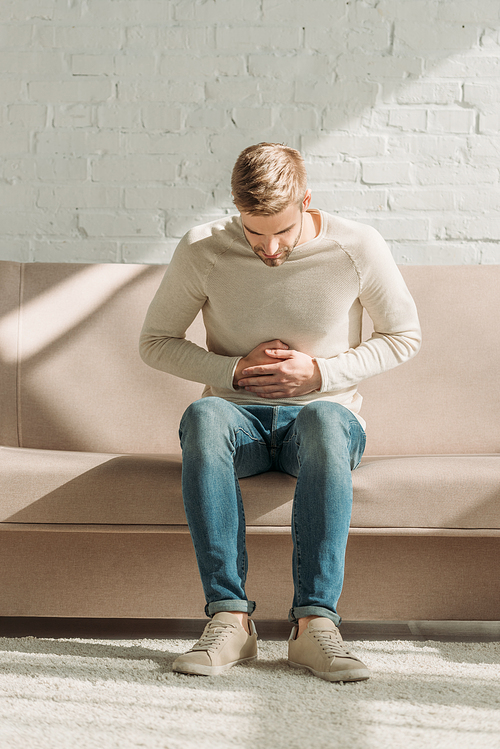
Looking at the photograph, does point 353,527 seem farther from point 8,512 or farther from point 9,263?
point 9,263

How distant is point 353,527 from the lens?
144 centimetres

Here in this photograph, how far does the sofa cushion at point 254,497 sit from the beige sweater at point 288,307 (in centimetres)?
21

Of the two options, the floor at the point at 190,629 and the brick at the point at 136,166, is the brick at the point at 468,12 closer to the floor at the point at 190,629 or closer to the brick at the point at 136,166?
the brick at the point at 136,166

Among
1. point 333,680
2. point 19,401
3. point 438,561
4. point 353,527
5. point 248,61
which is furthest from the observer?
point 248,61

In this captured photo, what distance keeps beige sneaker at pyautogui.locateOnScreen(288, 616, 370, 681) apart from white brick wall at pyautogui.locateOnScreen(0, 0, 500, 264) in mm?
1452

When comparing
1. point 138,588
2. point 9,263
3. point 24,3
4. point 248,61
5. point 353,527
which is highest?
point 24,3

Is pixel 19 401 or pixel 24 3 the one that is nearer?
pixel 19 401

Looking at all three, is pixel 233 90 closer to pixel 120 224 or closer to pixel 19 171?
pixel 120 224

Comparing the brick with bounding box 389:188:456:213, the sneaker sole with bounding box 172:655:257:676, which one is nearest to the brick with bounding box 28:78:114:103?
the brick with bounding box 389:188:456:213

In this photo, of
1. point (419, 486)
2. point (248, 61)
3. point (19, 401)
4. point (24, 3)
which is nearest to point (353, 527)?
point (419, 486)

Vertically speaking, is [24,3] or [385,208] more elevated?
[24,3]

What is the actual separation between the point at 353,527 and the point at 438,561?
0.28m

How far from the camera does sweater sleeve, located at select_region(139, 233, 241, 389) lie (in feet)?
5.17

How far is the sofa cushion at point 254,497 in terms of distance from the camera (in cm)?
144
